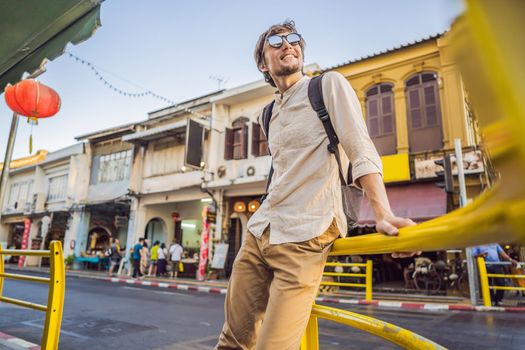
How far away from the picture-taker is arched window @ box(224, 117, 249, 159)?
14586 millimetres

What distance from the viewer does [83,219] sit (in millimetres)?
19625

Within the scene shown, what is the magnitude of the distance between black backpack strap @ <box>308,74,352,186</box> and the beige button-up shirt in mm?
20

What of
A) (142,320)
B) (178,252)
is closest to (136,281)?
(178,252)

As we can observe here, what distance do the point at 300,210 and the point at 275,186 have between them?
165 millimetres

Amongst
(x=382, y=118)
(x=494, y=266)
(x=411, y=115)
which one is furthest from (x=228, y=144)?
(x=494, y=266)

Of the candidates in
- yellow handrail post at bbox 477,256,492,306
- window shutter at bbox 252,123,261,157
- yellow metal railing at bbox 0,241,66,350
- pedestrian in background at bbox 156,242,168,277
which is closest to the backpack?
yellow metal railing at bbox 0,241,66,350

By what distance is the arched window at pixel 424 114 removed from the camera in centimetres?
1073

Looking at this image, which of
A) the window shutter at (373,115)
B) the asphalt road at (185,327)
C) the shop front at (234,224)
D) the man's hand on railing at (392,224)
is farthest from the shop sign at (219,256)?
the man's hand on railing at (392,224)

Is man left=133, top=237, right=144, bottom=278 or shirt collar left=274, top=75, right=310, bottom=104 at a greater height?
shirt collar left=274, top=75, right=310, bottom=104

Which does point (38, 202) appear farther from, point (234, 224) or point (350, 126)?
point (350, 126)

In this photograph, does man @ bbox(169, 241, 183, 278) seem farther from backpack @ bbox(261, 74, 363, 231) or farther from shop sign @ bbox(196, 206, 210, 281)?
backpack @ bbox(261, 74, 363, 231)

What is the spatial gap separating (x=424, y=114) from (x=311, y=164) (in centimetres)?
1090

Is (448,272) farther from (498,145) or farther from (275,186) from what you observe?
(498,145)

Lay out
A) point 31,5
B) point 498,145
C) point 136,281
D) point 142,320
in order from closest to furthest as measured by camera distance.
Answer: point 498,145
point 31,5
point 142,320
point 136,281
